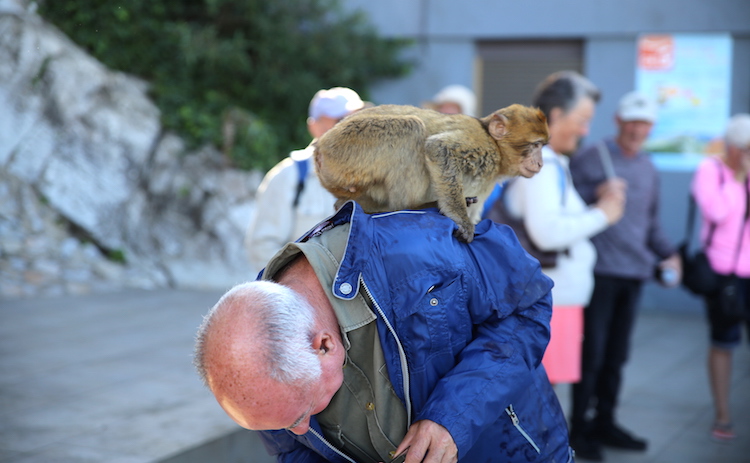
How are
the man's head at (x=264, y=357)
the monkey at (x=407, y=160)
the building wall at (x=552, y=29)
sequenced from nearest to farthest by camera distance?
1. the man's head at (x=264, y=357)
2. the monkey at (x=407, y=160)
3. the building wall at (x=552, y=29)

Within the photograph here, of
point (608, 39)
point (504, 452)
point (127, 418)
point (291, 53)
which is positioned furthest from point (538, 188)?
point (291, 53)

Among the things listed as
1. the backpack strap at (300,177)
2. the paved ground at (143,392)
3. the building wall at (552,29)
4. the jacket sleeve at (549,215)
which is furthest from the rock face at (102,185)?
the jacket sleeve at (549,215)

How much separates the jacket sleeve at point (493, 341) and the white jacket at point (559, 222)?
195cm

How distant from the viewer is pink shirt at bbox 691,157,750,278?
461 centimetres

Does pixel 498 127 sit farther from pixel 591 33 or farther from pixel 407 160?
pixel 591 33

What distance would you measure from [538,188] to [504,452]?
2142mm

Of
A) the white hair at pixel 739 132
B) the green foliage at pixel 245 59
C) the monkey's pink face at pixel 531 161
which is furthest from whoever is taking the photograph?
the green foliage at pixel 245 59

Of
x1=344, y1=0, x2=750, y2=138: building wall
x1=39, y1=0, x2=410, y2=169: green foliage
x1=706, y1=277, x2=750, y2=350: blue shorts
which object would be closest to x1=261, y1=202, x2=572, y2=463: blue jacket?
x1=706, y1=277, x2=750, y2=350: blue shorts

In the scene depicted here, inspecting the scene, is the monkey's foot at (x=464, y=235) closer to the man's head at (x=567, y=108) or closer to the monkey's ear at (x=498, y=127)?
the monkey's ear at (x=498, y=127)

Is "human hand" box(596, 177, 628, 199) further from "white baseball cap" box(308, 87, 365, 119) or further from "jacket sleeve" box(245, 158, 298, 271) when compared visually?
"jacket sleeve" box(245, 158, 298, 271)

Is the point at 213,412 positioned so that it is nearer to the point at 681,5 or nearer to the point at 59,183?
the point at 59,183

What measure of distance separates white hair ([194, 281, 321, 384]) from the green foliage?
8195 millimetres

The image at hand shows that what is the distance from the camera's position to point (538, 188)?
365 centimetres

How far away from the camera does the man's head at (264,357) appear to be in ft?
4.58
